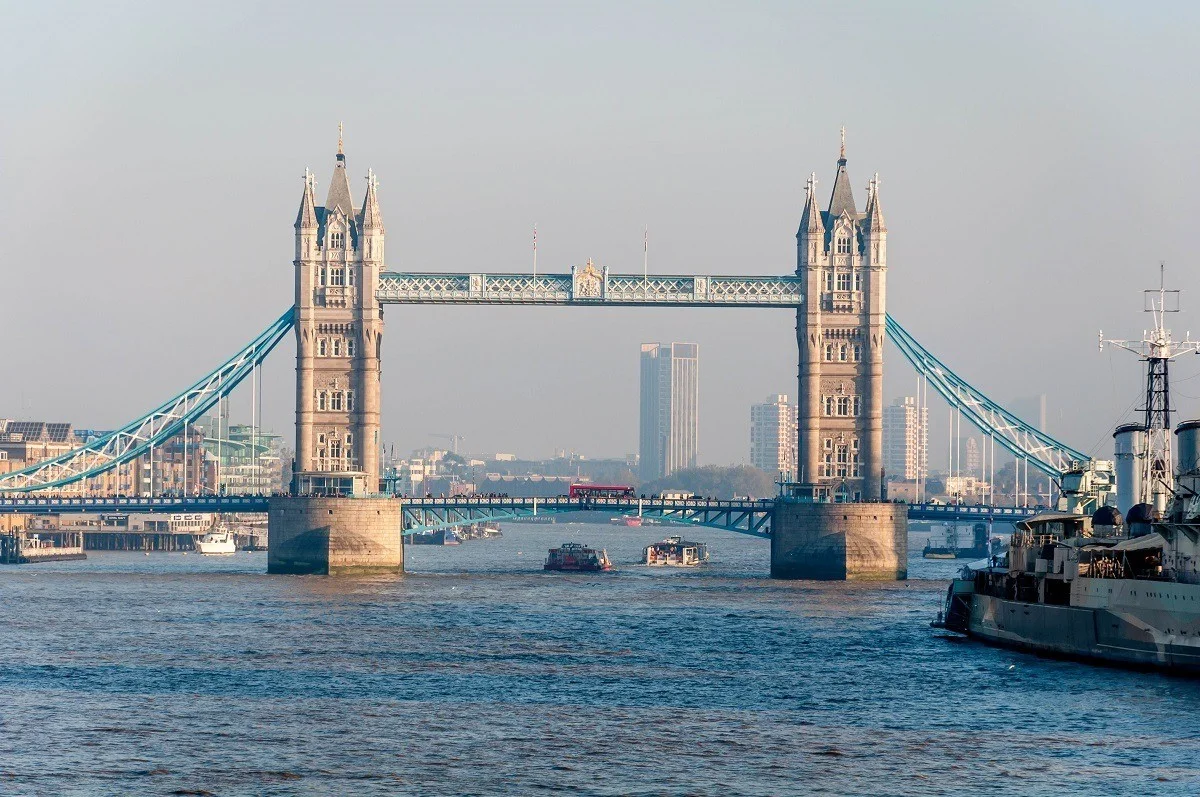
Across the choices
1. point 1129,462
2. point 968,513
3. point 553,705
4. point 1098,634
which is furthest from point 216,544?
point 553,705

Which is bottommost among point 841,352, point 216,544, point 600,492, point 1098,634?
point 216,544

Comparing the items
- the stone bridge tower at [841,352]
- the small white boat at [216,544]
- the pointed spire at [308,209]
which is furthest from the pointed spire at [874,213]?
the small white boat at [216,544]

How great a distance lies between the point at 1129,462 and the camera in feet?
286

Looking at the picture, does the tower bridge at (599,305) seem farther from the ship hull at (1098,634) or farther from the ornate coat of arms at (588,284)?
the ship hull at (1098,634)

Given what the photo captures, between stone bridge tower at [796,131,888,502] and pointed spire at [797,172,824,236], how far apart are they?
0.07 meters

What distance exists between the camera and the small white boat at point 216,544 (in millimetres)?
184250

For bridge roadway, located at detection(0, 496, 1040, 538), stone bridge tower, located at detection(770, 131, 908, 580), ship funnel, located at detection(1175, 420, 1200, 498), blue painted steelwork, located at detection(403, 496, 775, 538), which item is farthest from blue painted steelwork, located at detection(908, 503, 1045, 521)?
ship funnel, located at detection(1175, 420, 1200, 498)

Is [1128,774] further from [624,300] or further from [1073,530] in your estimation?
[624,300]

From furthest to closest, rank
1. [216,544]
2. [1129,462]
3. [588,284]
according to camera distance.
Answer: [216,544], [588,284], [1129,462]

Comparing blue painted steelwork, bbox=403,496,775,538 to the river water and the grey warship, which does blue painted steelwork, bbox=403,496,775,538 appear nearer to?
the river water

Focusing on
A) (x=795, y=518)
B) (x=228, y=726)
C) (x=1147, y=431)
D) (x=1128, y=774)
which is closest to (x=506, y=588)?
(x=795, y=518)

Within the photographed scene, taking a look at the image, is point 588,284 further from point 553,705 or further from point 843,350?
point 553,705

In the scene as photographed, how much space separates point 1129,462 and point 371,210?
63957 mm

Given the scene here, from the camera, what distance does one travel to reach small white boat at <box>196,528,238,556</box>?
184 meters
